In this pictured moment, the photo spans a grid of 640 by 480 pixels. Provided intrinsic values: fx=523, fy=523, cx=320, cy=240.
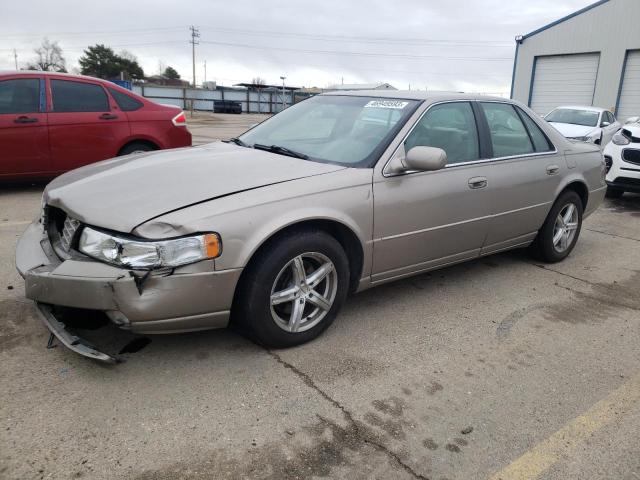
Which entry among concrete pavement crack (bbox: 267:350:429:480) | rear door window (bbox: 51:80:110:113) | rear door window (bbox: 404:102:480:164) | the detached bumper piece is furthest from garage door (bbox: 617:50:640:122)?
the detached bumper piece

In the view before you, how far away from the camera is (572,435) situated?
8.11ft

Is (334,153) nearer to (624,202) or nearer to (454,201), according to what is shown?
(454,201)

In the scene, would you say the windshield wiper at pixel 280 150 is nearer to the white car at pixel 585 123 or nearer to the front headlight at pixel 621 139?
the front headlight at pixel 621 139

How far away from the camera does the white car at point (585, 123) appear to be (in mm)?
12289

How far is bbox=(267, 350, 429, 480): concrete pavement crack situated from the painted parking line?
362mm

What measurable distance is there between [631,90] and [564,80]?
3.11 m

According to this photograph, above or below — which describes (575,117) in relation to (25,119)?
above

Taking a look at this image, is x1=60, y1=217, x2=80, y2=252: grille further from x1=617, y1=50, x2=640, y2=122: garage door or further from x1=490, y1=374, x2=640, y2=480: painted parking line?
x1=617, y1=50, x2=640, y2=122: garage door

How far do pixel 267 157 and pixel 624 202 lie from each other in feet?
24.8

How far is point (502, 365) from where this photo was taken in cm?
308

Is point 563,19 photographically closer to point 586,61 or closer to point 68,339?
point 586,61

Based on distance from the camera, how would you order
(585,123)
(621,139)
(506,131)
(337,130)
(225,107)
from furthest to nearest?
(225,107) < (585,123) < (621,139) < (506,131) < (337,130)

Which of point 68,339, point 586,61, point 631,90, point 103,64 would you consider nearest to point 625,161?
point 68,339

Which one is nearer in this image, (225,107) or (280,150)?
(280,150)
